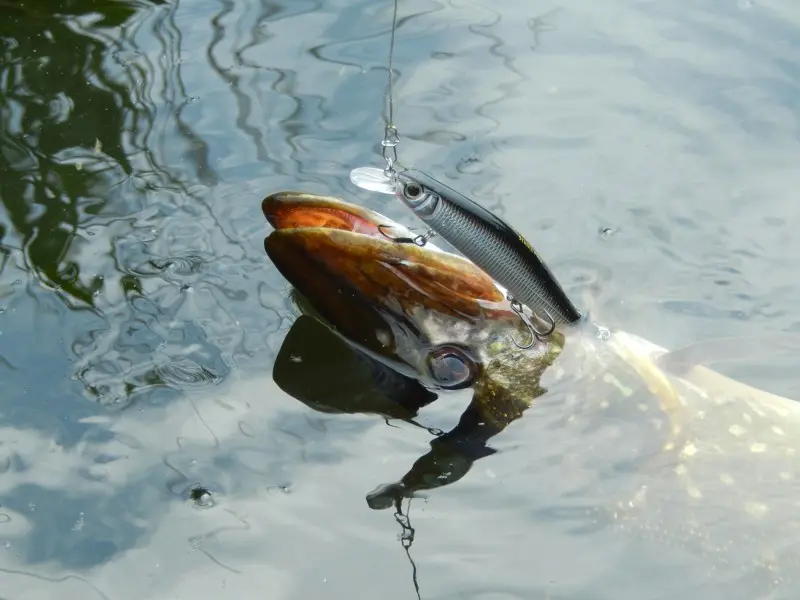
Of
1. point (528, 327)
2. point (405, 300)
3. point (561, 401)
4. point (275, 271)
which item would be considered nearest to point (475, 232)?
point (405, 300)

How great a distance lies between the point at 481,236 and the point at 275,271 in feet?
5.83

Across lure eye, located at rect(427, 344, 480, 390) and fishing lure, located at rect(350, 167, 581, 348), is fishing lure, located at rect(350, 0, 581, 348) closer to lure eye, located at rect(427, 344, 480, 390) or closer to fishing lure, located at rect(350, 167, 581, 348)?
fishing lure, located at rect(350, 167, 581, 348)

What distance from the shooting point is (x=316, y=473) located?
4.01 meters

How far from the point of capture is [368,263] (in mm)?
3834

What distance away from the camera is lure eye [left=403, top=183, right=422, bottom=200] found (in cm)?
308

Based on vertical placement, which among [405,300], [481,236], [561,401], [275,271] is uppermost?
[481,236]

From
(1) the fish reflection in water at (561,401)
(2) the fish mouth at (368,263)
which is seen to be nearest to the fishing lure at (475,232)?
(2) the fish mouth at (368,263)

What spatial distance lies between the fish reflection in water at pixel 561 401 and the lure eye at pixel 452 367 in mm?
32

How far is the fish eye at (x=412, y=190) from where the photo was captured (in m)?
3.08

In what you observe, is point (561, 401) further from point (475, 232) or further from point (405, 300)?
point (475, 232)

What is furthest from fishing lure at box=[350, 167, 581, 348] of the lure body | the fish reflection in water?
the fish reflection in water

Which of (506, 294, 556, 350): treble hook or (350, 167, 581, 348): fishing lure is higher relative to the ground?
(350, 167, 581, 348): fishing lure

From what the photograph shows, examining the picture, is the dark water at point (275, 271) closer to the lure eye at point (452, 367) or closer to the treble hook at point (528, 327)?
the lure eye at point (452, 367)

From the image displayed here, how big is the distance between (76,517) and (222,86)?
313 centimetres
